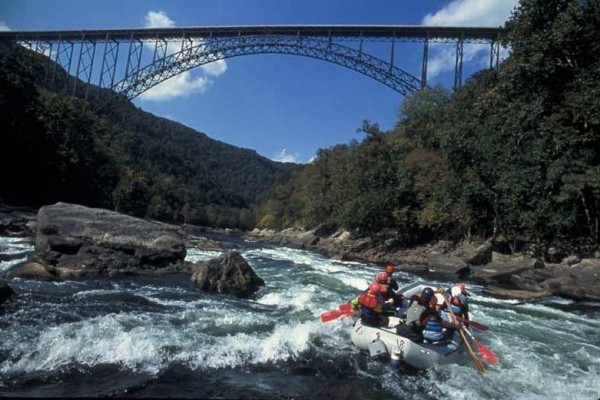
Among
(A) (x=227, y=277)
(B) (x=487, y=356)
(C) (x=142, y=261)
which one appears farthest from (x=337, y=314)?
(C) (x=142, y=261)

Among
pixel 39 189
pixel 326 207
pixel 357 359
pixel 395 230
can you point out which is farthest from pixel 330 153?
pixel 357 359

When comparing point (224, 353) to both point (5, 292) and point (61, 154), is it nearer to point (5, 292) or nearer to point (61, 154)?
point (5, 292)

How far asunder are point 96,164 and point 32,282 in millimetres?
36533

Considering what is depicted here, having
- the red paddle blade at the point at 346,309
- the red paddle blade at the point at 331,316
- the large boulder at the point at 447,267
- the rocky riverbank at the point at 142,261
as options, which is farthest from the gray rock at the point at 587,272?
the red paddle blade at the point at 331,316

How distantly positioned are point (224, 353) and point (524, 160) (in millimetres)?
19085

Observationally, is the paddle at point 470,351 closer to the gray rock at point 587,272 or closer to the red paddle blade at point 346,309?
the red paddle blade at point 346,309

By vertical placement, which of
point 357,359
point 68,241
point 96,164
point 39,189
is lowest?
point 357,359

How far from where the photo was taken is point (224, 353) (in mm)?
7062

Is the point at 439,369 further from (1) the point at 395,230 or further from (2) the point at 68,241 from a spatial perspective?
(1) the point at 395,230

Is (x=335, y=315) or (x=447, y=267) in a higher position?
(x=447, y=267)

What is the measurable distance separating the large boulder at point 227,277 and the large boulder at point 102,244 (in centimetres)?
190

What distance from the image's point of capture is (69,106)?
4119 centimetres

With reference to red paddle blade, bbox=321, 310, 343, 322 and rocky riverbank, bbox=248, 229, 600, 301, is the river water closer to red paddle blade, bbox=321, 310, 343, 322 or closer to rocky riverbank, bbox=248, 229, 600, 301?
red paddle blade, bbox=321, 310, 343, 322

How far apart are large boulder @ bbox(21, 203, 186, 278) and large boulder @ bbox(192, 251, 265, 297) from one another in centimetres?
190
